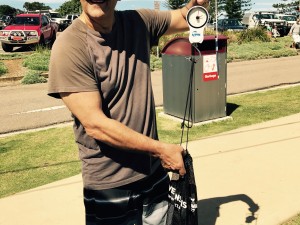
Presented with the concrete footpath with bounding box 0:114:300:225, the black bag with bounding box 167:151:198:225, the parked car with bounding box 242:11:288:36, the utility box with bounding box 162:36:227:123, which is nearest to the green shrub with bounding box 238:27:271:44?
the parked car with bounding box 242:11:288:36

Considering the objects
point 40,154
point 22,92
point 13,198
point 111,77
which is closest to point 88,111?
point 111,77

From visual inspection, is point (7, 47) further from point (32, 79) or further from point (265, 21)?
point (265, 21)

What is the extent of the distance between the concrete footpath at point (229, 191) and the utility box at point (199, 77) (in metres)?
1.26

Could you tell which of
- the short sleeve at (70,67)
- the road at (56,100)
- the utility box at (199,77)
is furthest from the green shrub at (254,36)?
the short sleeve at (70,67)

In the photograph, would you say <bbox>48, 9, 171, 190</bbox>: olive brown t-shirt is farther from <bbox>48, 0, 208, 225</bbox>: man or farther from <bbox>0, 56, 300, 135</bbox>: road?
<bbox>0, 56, 300, 135</bbox>: road

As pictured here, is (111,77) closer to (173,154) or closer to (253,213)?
(173,154)

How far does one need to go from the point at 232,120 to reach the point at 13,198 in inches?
156

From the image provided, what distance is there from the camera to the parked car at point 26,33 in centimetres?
1806

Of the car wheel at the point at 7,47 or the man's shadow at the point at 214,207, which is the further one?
the car wheel at the point at 7,47

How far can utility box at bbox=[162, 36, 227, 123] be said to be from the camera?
6375 millimetres

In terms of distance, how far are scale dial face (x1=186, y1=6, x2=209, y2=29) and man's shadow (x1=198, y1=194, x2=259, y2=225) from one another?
1.80m

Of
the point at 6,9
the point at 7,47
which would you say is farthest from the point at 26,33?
the point at 6,9

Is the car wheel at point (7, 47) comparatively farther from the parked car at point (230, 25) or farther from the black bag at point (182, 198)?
the black bag at point (182, 198)

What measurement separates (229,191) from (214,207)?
1.25ft
